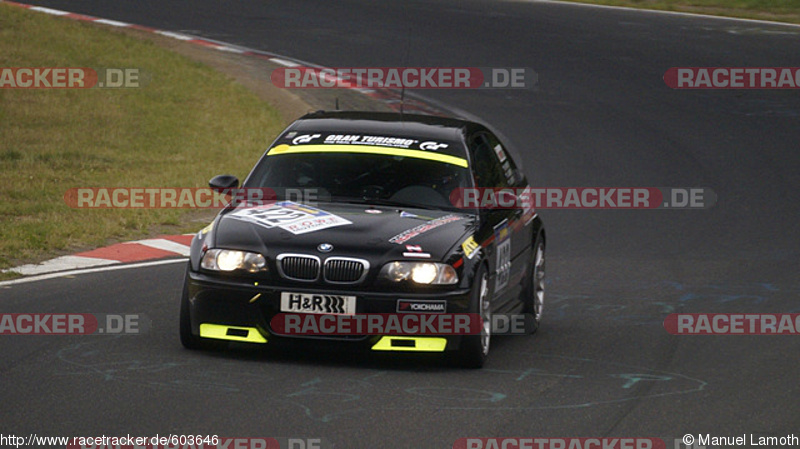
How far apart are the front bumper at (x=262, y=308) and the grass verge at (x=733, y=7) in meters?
25.2

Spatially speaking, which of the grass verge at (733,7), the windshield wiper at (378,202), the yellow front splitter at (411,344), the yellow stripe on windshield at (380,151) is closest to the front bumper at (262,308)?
the yellow front splitter at (411,344)

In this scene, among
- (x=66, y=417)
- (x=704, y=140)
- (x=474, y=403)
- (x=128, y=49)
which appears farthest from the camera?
(x=128, y=49)

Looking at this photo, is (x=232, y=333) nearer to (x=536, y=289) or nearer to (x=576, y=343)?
(x=576, y=343)

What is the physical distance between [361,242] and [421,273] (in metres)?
0.39

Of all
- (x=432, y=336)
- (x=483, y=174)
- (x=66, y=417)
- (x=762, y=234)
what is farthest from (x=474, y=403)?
(x=762, y=234)

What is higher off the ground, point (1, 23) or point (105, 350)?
point (1, 23)

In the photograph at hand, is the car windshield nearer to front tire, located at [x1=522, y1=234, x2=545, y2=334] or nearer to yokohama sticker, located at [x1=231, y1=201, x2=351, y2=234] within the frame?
yokohama sticker, located at [x1=231, y1=201, x2=351, y2=234]

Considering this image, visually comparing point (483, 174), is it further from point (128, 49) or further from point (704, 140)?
point (128, 49)

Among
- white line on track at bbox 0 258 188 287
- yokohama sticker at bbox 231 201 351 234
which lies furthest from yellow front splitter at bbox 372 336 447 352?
white line on track at bbox 0 258 188 287

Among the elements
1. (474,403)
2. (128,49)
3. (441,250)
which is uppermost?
(128,49)

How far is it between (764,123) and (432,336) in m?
14.9

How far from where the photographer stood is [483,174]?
958 cm

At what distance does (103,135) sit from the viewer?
20.5 meters

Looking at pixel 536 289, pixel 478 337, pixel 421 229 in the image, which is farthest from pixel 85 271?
pixel 478 337
